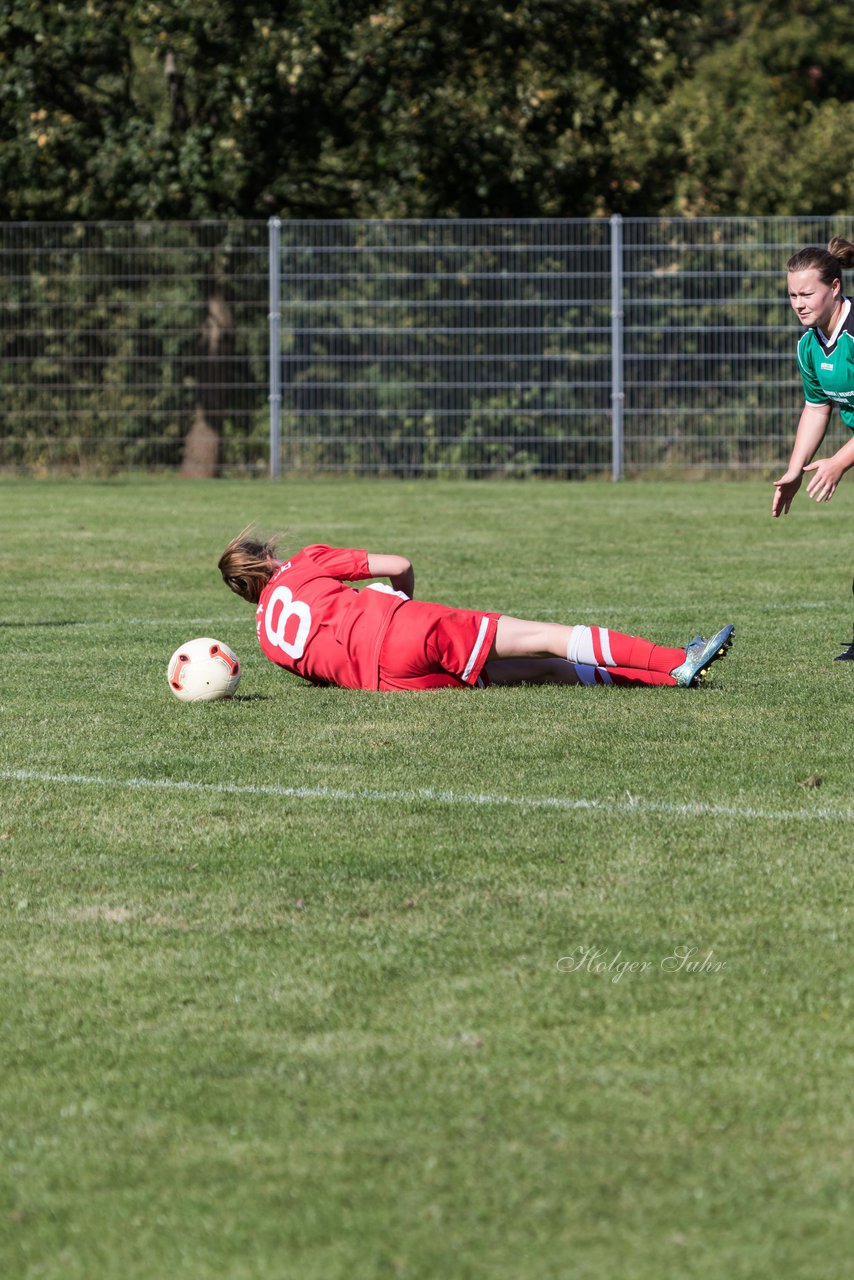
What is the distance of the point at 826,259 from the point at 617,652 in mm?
2017

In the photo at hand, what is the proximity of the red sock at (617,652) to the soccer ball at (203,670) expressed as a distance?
145 centimetres

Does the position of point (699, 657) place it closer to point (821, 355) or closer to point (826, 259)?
point (821, 355)

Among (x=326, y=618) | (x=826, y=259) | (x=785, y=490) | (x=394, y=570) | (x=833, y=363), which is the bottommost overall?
(x=326, y=618)

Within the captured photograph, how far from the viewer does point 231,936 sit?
4277 millimetres

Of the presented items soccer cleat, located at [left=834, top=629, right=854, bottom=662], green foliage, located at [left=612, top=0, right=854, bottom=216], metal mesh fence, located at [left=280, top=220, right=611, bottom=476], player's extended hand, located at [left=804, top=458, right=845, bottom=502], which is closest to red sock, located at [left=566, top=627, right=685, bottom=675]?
player's extended hand, located at [left=804, top=458, right=845, bottom=502]

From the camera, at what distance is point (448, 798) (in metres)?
5.64

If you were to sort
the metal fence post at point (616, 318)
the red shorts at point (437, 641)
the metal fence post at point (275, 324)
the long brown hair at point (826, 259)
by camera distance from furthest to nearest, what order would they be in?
the metal fence post at point (275, 324) → the metal fence post at point (616, 318) → the long brown hair at point (826, 259) → the red shorts at point (437, 641)

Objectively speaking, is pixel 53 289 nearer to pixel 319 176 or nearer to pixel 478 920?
pixel 319 176

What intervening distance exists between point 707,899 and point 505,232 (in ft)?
55.6

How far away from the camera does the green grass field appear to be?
2844 millimetres

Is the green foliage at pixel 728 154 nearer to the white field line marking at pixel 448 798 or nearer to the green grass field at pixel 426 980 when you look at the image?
the green grass field at pixel 426 980

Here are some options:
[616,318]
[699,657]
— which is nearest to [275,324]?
[616,318]

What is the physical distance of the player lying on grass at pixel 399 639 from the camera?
7383mm

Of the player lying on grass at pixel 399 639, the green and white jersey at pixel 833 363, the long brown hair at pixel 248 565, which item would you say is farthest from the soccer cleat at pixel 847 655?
the long brown hair at pixel 248 565
